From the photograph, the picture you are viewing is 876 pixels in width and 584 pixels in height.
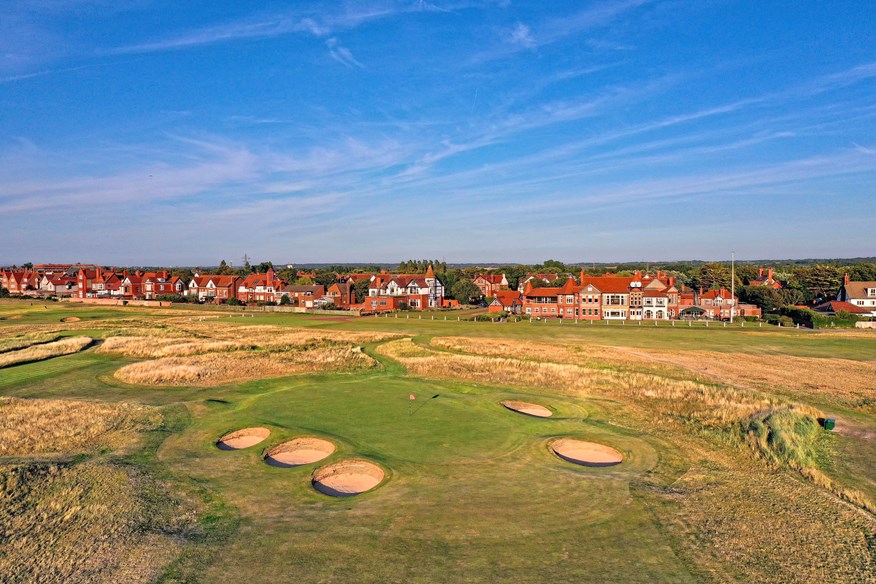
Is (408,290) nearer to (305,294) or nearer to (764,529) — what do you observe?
(305,294)

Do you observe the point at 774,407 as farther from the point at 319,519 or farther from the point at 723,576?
the point at 319,519

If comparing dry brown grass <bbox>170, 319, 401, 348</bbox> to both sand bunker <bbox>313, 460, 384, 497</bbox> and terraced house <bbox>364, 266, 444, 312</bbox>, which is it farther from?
terraced house <bbox>364, 266, 444, 312</bbox>

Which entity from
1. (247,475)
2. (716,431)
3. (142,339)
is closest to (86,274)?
(142,339)

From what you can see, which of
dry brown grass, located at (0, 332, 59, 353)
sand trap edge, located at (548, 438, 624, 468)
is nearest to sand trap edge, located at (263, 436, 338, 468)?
sand trap edge, located at (548, 438, 624, 468)

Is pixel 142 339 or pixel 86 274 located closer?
pixel 142 339

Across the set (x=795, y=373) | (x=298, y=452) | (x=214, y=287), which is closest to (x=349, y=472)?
(x=298, y=452)

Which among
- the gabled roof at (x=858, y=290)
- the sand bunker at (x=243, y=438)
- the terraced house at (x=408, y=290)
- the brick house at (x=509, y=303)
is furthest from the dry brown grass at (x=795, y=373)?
the terraced house at (x=408, y=290)
